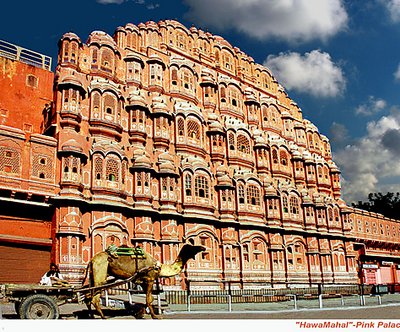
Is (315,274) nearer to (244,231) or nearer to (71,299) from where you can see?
(244,231)

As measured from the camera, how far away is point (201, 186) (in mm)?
23656

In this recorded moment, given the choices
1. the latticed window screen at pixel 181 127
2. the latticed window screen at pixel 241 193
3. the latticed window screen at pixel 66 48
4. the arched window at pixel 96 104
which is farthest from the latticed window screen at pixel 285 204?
the latticed window screen at pixel 66 48

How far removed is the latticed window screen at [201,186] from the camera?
2341 cm

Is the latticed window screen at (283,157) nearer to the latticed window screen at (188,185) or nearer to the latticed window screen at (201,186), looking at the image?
the latticed window screen at (201,186)

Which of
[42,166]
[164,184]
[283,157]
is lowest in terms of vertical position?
[164,184]

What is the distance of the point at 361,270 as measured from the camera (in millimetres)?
33188

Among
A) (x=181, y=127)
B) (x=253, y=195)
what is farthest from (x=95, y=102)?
(x=253, y=195)

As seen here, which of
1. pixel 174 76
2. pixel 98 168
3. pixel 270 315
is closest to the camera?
pixel 270 315

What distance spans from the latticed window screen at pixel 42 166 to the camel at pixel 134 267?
29.5ft

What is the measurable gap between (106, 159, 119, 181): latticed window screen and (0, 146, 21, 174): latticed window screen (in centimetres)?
400

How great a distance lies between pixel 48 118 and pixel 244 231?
12034 mm

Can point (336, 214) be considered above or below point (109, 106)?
below

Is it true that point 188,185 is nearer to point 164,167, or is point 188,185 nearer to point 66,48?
point 164,167

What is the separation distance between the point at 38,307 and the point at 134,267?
2380 mm
